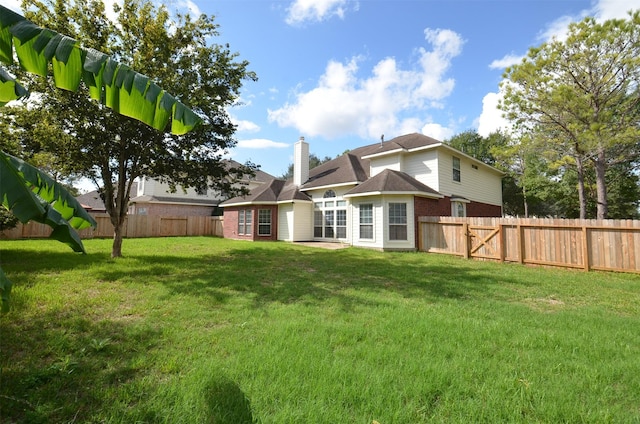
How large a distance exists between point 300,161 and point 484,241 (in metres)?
13.8

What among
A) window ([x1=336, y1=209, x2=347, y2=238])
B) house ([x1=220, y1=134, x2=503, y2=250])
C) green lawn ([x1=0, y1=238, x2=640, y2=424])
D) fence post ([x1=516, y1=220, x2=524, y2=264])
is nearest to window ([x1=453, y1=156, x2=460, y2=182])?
house ([x1=220, y1=134, x2=503, y2=250])

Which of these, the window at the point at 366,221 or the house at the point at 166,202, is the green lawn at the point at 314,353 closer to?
the window at the point at 366,221

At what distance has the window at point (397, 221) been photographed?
49.1 ft

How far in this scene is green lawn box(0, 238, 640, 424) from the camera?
237 cm

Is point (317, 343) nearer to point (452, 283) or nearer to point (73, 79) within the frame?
point (73, 79)

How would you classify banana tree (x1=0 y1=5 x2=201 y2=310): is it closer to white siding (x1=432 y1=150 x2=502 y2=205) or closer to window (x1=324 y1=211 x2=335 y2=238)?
white siding (x1=432 y1=150 x2=502 y2=205)

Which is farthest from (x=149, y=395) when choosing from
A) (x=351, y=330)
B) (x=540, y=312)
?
(x=540, y=312)

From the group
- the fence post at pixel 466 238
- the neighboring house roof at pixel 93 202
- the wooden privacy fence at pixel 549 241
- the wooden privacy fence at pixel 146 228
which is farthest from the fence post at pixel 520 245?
the neighboring house roof at pixel 93 202

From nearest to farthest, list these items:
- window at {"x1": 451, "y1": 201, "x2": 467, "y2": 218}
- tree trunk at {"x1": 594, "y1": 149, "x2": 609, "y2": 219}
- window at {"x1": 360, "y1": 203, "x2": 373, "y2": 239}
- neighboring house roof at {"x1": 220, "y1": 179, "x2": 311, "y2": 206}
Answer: window at {"x1": 360, "y1": 203, "x2": 373, "y2": 239} → tree trunk at {"x1": 594, "y1": 149, "x2": 609, "y2": 219} → window at {"x1": 451, "y1": 201, "x2": 467, "y2": 218} → neighboring house roof at {"x1": 220, "y1": 179, "x2": 311, "y2": 206}

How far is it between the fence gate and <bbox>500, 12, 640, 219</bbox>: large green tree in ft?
31.5

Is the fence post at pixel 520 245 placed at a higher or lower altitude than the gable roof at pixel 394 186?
lower

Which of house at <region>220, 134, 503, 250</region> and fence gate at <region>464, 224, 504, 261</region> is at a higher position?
house at <region>220, 134, 503, 250</region>

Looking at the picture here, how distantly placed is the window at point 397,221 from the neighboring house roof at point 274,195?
21.8 ft

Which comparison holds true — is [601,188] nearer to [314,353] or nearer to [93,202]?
[314,353]
